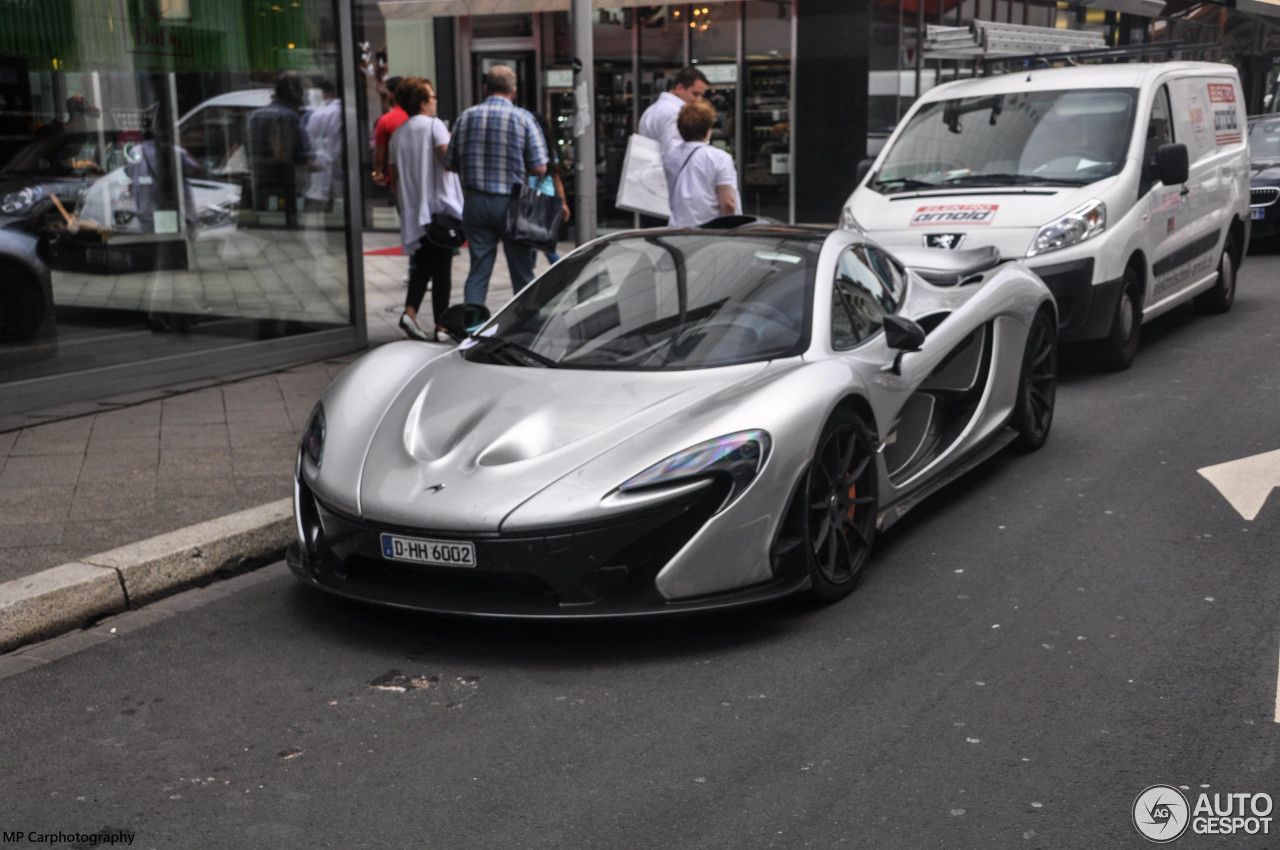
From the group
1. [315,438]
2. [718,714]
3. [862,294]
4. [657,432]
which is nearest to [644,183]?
[862,294]

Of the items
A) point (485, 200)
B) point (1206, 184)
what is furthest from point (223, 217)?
point (1206, 184)

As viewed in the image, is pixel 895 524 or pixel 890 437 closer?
pixel 890 437

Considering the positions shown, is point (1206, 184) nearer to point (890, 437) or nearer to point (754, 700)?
point (890, 437)

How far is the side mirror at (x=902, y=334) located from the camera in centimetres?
518

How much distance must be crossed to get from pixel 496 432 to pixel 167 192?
5.33 m

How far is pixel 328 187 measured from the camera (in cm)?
978

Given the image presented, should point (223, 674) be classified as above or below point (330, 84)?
below

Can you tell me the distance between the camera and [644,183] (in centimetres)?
964

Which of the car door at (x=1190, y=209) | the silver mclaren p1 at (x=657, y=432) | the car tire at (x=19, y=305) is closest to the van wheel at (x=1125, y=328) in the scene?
the car door at (x=1190, y=209)

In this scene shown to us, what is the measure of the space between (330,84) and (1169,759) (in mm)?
7849

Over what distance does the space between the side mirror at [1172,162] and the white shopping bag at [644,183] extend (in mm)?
3291

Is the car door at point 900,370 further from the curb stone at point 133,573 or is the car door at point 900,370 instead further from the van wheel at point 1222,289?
the van wheel at point 1222,289

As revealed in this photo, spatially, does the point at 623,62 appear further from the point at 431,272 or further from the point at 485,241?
the point at 485,241

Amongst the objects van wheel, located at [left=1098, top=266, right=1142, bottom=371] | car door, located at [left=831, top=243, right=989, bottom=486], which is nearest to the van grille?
van wheel, located at [left=1098, top=266, right=1142, bottom=371]
